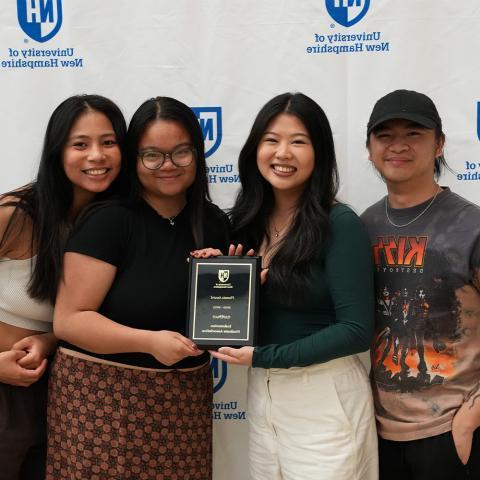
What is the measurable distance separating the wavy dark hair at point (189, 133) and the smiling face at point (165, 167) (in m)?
0.02

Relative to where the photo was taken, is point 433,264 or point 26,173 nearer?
point 433,264

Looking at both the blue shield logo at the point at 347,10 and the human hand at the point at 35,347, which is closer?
the human hand at the point at 35,347

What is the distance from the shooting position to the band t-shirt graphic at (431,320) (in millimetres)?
1752

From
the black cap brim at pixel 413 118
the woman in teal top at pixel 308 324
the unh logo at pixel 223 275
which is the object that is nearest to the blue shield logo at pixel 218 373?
the woman in teal top at pixel 308 324

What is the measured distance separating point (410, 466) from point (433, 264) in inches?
24.3

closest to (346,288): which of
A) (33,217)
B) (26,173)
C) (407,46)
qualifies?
(33,217)

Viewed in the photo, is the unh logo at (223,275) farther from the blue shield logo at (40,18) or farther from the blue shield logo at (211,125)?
the blue shield logo at (40,18)

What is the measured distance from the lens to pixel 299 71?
241 cm

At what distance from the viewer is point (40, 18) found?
243 centimetres

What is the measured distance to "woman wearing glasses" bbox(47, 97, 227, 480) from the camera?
1718 mm

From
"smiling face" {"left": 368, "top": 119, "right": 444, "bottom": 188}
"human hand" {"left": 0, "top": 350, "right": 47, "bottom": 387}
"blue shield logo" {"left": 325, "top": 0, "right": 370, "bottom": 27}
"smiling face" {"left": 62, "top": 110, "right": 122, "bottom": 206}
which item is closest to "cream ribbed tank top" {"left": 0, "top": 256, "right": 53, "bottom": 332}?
"human hand" {"left": 0, "top": 350, "right": 47, "bottom": 387}

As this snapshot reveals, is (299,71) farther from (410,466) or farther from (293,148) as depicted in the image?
(410,466)

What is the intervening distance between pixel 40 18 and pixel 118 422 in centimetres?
165

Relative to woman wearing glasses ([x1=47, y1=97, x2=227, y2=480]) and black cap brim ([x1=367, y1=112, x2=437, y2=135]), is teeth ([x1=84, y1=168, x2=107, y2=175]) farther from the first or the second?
black cap brim ([x1=367, y1=112, x2=437, y2=135])
